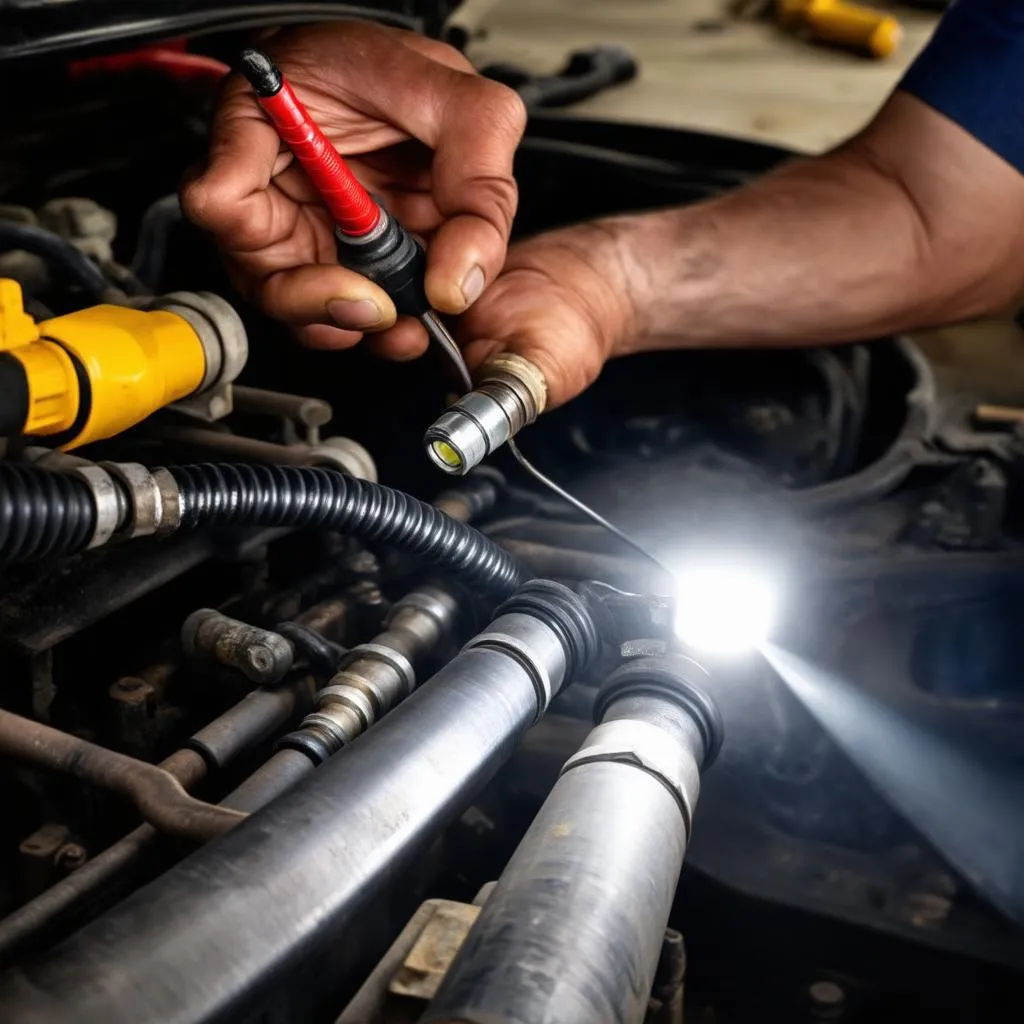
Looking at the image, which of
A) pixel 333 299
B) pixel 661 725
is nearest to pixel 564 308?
pixel 333 299

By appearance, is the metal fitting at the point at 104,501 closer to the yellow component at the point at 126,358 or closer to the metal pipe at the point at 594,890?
the yellow component at the point at 126,358

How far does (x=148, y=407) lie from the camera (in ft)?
2.49

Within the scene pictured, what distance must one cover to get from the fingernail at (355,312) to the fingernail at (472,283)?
0.07 meters

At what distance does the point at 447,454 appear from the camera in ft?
2.52

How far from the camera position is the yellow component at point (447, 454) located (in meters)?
0.75

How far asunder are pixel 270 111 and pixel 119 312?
16 centimetres

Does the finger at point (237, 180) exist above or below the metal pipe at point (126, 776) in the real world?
above

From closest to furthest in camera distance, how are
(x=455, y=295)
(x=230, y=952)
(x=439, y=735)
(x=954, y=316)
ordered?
1. (x=230, y=952)
2. (x=439, y=735)
3. (x=455, y=295)
4. (x=954, y=316)

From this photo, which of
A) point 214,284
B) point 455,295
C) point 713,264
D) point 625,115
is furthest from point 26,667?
point 625,115

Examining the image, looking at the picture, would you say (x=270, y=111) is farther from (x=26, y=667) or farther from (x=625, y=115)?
(x=625, y=115)

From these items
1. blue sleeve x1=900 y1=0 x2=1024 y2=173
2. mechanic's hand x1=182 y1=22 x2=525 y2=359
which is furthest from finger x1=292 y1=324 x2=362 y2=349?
blue sleeve x1=900 y1=0 x2=1024 y2=173

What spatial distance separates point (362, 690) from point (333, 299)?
12.2 inches

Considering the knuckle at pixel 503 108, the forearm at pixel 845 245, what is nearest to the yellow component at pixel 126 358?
the knuckle at pixel 503 108

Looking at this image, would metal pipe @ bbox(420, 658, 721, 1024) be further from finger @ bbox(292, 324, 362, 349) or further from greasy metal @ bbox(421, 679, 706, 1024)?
finger @ bbox(292, 324, 362, 349)
